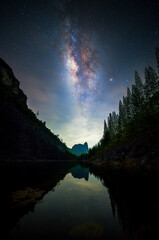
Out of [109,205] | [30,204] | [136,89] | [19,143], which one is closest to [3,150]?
[19,143]

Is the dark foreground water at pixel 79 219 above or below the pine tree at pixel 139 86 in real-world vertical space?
below

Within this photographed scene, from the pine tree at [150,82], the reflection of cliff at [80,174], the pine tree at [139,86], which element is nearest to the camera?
the reflection of cliff at [80,174]

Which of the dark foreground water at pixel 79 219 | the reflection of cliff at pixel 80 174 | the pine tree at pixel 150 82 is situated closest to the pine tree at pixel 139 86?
the pine tree at pixel 150 82

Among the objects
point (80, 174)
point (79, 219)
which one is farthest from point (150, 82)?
point (79, 219)

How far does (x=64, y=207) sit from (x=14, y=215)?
1.81m

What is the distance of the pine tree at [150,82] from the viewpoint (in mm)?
27891

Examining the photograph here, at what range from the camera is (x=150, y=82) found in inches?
1136

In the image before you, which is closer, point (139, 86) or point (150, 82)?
point (150, 82)

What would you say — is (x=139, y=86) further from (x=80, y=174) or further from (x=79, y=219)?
(x=79, y=219)

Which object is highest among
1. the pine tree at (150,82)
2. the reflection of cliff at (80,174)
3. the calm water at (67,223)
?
the pine tree at (150,82)

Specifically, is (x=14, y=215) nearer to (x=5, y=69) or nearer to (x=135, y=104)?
(x=135, y=104)

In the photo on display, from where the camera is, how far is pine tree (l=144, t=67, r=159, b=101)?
91.5 feet

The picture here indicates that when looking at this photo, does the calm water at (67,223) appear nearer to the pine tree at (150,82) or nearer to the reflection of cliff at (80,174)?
the reflection of cliff at (80,174)

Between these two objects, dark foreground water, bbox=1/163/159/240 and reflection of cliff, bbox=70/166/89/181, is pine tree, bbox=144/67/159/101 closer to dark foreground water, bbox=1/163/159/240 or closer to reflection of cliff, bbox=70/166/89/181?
reflection of cliff, bbox=70/166/89/181
